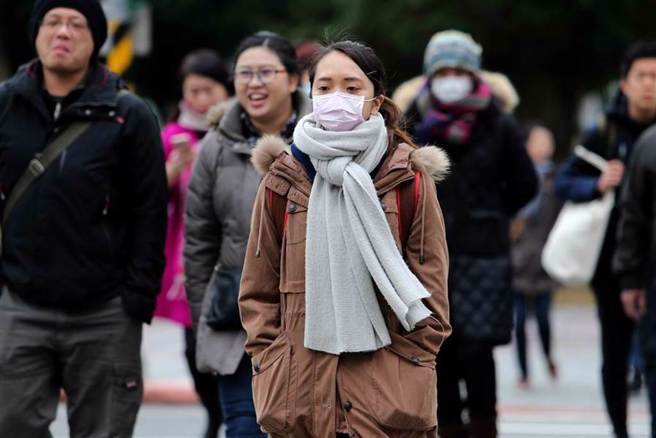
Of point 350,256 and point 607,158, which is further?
point 607,158

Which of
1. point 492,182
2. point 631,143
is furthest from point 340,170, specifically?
point 631,143

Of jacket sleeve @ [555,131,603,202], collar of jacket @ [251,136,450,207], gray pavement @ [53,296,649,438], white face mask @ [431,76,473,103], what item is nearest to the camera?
collar of jacket @ [251,136,450,207]

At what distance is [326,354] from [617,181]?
155 inches

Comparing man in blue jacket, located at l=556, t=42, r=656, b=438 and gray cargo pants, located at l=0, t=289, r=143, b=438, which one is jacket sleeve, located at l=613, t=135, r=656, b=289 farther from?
gray cargo pants, located at l=0, t=289, r=143, b=438

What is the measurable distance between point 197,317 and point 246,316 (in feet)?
5.09

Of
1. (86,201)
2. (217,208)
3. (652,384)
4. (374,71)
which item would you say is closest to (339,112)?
(374,71)

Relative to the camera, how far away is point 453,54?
25.8ft

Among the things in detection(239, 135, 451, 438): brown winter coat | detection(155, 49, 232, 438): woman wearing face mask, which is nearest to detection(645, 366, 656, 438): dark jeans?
detection(155, 49, 232, 438): woman wearing face mask

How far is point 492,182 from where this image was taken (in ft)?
25.8

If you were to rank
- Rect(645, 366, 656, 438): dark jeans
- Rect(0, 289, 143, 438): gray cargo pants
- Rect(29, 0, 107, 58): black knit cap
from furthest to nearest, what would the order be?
1. Rect(645, 366, 656, 438): dark jeans
2. Rect(29, 0, 107, 58): black knit cap
3. Rect(0, 289, 143, 438): gray cargo pants

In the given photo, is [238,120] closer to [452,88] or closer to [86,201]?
[86,201]

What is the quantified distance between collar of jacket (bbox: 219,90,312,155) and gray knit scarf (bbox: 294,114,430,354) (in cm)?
165

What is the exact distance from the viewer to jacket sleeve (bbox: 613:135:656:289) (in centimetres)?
755

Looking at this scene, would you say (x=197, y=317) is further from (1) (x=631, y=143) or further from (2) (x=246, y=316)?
(1) (x=631, y=143)
